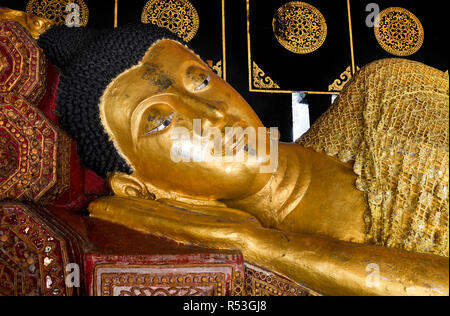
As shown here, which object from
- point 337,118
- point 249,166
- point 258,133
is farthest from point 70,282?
point 337,118

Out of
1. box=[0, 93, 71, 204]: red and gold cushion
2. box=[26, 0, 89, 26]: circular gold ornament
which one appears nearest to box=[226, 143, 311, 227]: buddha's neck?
box=[0, 93, 71, 204]: red and gold cushion

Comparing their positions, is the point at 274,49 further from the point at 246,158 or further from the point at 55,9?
the point at 246,158

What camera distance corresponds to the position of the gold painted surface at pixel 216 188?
1389 millimetres

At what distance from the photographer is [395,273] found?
3.89 ft

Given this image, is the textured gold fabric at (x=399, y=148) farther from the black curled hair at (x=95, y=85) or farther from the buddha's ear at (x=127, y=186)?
the black curled hair at (x=95, y=85)

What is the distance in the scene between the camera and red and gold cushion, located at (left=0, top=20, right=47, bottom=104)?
5.20 ft

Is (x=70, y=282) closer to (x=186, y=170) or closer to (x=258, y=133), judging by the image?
(x=186, y=170)

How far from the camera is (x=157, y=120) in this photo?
1584 mm

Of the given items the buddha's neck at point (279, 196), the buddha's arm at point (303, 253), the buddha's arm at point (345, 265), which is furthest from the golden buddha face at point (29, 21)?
the buddha's arm at point (345, 265)

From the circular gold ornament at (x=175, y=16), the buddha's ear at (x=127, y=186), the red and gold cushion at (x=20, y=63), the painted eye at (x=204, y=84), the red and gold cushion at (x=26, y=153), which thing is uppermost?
the circular gold ornament at (x=175, y=16)

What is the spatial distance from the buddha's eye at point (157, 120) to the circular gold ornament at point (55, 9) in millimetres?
2263

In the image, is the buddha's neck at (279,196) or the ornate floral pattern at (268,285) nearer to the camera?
the ornate floral pattern at (268,285)

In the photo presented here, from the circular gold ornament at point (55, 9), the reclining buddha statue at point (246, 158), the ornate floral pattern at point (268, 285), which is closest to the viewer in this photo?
the ornate floral pattern at point (268, 285)

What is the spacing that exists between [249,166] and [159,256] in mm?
516
